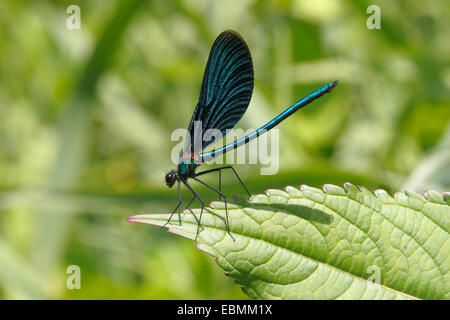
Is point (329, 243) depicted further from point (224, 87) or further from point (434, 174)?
point (434, 174)

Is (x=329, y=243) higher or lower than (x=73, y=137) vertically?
lower

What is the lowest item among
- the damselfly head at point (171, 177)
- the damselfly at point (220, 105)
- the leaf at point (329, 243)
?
the leaf at point (329, 243)

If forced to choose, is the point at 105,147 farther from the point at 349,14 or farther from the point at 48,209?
the point at 349,14

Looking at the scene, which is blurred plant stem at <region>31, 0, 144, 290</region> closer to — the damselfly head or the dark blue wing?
the damselfly head

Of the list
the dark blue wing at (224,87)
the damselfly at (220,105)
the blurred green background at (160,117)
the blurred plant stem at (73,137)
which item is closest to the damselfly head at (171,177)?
the damselfly at (220,105)

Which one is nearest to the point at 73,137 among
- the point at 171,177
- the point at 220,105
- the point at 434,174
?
the point at 171,177

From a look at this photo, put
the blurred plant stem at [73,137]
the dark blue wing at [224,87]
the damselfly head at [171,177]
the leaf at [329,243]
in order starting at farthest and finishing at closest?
the blurred plant stem at [73,137]
the damselfly head at [171,177]
the dark blue wing at [224,87]
the leaf at [329,243]

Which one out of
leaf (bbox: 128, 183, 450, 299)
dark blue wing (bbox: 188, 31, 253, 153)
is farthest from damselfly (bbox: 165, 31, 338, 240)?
leaf (bbox: 128, 183, 450, 299)

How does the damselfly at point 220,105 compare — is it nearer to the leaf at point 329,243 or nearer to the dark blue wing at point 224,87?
the dark blue wing at point 224,87
